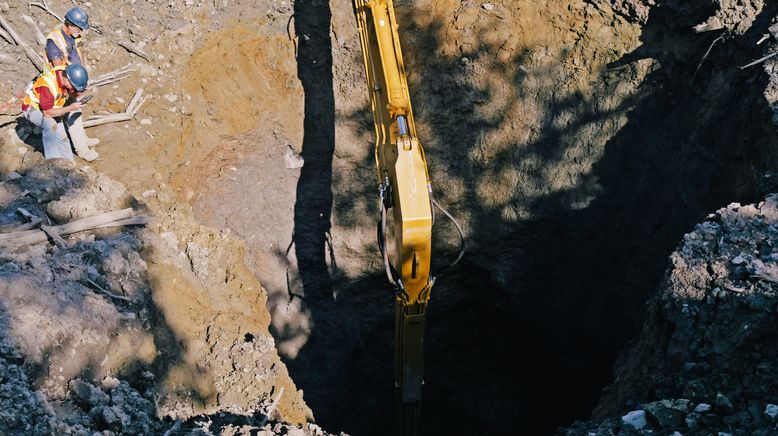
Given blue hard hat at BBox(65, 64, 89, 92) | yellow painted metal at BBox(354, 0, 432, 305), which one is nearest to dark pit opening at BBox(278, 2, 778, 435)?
yellow painted metal at BBox(354, 0, 432, 305)

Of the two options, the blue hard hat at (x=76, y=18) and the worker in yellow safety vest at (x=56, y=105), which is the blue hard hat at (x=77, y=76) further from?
the blue hard hat at (x=76, y=18)

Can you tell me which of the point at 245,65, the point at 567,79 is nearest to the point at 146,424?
the point at 245,65

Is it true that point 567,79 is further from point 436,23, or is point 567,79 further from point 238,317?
point 238,317

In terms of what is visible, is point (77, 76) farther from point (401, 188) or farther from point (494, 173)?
point (494, 173)

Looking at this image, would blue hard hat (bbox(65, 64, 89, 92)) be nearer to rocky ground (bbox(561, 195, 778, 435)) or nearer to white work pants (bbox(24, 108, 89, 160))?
white work pants (bbox(24, 108, 89, 160))

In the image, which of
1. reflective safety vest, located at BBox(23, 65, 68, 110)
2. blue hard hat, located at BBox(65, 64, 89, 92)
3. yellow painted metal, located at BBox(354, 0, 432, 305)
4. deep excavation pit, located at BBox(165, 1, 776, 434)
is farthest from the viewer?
deep excavation pit, located at BBox(165, 1, 776, 434)

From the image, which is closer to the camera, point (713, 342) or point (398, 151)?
point (713, 342)

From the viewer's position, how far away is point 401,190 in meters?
5.33

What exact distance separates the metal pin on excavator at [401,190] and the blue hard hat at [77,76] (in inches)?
105

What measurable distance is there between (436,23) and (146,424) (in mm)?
5489

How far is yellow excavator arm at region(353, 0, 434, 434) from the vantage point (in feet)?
17.6

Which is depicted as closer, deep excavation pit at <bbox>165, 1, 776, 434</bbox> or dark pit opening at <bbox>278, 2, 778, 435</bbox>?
dark pit opening at <bbox>278, 2, 778, 435</bbox>

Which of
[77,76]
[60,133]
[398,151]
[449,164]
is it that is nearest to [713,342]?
[398,151]

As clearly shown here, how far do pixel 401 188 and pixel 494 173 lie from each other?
3095 mm
